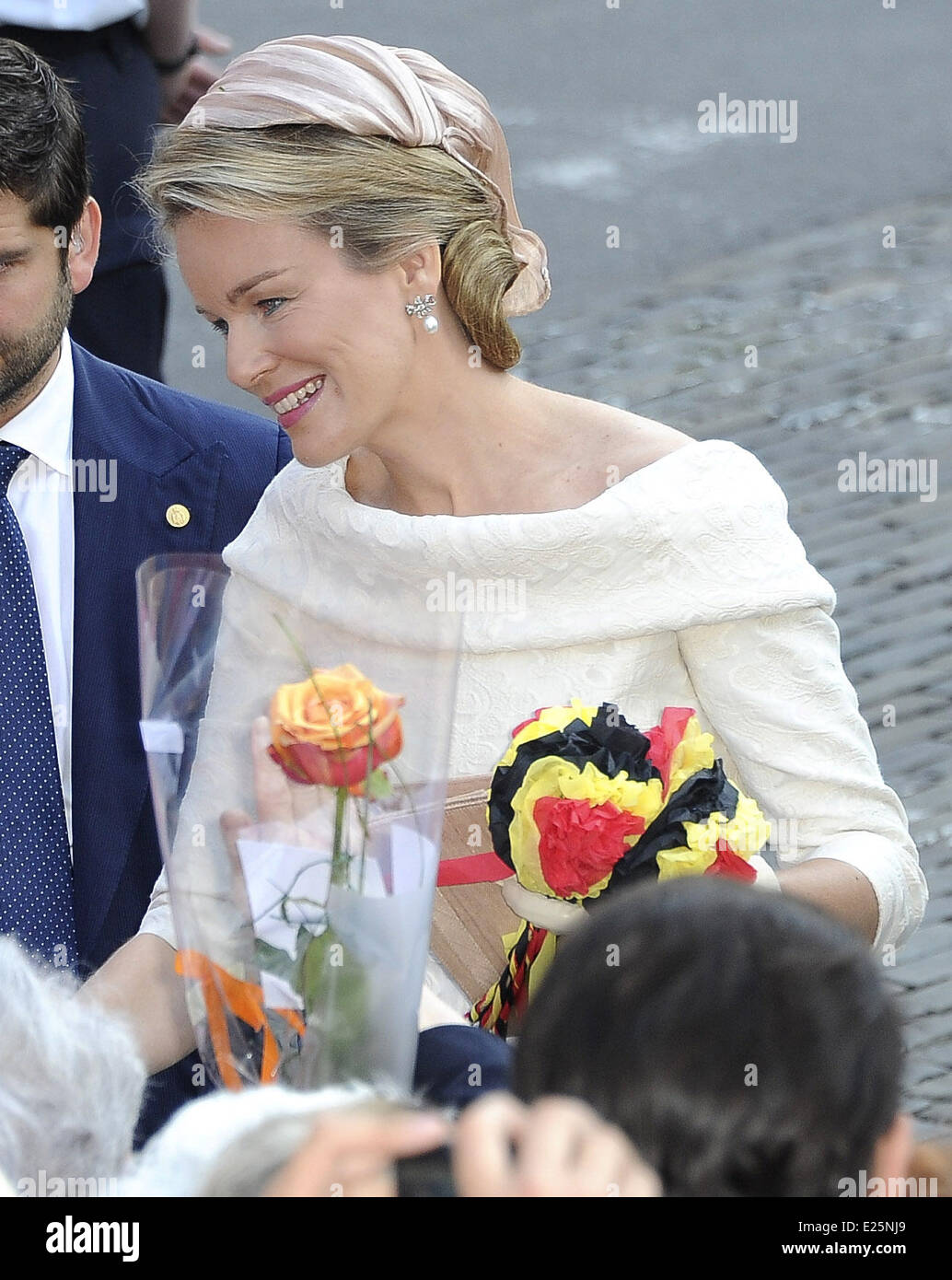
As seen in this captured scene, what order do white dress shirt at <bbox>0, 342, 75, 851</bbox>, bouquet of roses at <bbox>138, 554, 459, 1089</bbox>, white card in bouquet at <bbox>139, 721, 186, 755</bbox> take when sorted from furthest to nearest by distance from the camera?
white dress shirt at <bbox>0, 342, 75, 851</bbox> → white card in bouquet at <bbox>139, 721, 186, 755</bbox> → bouquet of roses at <bbox>138, 554, 459, 1089</bbox>

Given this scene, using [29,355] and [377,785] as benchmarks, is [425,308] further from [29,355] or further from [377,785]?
[377,785]

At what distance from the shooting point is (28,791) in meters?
2.58

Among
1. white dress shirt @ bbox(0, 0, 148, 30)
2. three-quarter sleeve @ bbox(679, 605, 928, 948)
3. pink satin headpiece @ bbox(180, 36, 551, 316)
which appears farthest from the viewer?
white dress shirt @ bbox(0, 0, 148, 30)

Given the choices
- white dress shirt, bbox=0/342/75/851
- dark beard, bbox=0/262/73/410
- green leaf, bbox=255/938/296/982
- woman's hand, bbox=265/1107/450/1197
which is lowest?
woman's hand, bbox=265/1107/450/1197

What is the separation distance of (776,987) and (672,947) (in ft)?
0.24

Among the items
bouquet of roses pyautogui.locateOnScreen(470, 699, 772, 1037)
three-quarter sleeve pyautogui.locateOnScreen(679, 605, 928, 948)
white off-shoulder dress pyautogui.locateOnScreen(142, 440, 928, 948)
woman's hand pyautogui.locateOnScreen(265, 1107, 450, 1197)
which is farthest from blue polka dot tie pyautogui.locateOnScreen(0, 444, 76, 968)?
woman's hand pyautogui.locateOnScreen(265, 1107, 450, 1197)

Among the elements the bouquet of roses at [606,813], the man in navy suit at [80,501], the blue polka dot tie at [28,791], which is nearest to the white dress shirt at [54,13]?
the man in navy suit at [80,501]

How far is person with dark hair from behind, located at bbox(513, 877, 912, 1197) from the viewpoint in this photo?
120 cm

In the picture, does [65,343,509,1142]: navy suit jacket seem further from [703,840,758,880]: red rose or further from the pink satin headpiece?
[703,840,758,880]: red rose

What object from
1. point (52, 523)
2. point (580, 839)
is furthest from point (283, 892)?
point (52, 523)

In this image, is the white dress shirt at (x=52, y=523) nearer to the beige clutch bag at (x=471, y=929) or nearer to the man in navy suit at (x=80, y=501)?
the man in navy suit at (x=80, y=501)

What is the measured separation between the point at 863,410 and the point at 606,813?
3.98 meters

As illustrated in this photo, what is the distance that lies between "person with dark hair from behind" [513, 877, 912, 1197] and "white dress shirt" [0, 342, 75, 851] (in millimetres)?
1562
